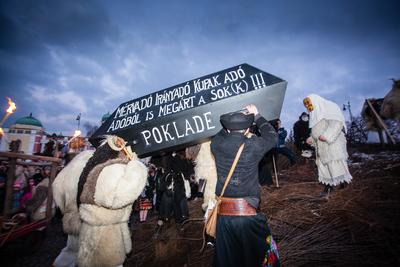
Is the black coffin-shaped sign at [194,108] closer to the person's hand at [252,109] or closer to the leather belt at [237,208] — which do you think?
the person's hand at [252,109]

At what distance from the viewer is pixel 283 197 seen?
5.20m

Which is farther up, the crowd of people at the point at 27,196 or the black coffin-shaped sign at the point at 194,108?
the black coffin-shaped sign at the point at 194,108

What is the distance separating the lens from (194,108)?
2980mm

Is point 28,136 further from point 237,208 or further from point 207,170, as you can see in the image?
point 237,208

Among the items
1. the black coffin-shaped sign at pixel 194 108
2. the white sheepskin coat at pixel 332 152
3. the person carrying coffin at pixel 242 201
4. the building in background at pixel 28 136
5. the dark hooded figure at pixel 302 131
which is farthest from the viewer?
the building in background at pixel 28 136

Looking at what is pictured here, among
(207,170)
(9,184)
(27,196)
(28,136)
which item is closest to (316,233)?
(207,170)

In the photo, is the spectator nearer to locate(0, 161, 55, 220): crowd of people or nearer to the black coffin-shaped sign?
the black coffin-shaped sign

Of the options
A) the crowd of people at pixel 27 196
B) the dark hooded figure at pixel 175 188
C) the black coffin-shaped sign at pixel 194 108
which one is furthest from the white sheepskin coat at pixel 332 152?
the crowd of people at pixel 27 196

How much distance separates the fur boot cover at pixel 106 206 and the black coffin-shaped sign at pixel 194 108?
621 mm

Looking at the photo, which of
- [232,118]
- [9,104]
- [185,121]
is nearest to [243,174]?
[232,118]

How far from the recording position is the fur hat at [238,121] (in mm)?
2439

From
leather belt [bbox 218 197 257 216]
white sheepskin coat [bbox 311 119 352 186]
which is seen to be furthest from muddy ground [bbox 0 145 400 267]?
leather belt [bbox 218 197 257 216]

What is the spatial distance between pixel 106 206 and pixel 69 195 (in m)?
0.95

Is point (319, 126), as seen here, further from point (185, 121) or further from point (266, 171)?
point (185, 121)
